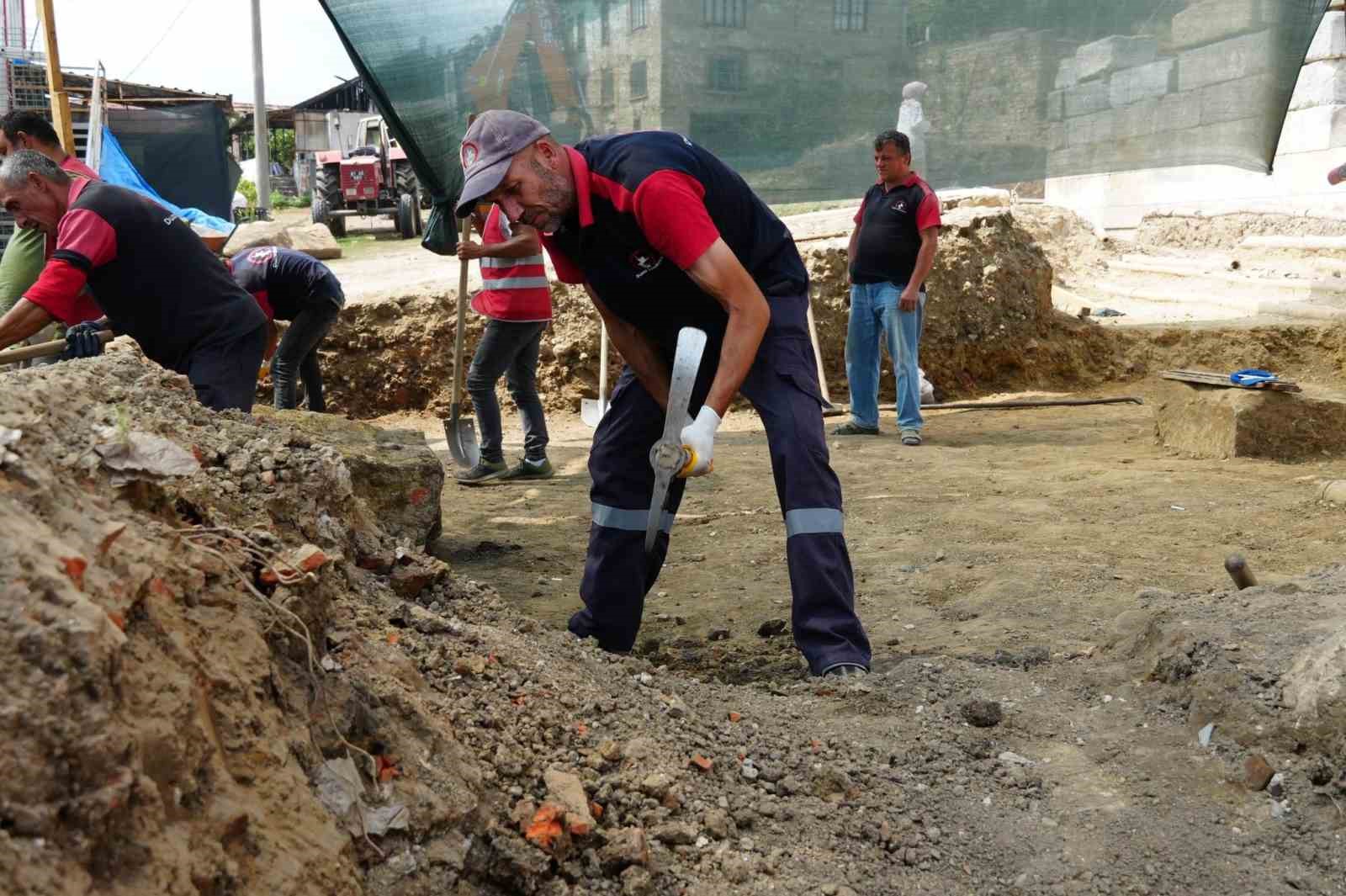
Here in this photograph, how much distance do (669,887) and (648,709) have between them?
0.55 meters

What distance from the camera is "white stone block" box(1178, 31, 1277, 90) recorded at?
25.2 feet

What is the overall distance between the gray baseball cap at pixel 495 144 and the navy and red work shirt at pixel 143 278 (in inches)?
64.6

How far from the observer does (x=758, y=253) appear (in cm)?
315

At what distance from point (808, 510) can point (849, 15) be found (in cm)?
537

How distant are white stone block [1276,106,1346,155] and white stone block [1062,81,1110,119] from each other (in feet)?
8.94

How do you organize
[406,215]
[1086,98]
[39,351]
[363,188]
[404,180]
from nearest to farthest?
[39,351], [1086,98], [406,215], [404,180], [363,188]

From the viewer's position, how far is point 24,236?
15.3 feet

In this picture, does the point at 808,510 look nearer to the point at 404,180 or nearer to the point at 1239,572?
the point at 1239,572

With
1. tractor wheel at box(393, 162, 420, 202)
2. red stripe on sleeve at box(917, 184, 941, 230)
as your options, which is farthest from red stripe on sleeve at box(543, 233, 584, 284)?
tractor wheel at box(393, 162, 420, 202)

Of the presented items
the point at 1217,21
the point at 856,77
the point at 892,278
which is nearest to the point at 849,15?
the point at 856,77

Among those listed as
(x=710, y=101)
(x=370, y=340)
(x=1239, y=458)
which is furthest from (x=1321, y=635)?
(x=370, y=340)

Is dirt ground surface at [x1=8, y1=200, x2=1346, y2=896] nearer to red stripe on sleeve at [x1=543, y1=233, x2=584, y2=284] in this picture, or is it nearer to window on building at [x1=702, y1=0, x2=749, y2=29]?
red stripe on sleeve at [x1=543, y1=233, x2=584, y2=284]

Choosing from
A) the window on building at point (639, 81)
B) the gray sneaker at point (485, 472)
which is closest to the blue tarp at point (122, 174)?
the gray sneaker at point (485, 472)

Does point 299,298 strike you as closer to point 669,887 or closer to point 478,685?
point 478,685
